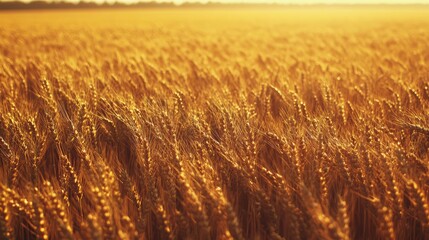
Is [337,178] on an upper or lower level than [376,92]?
A: lower

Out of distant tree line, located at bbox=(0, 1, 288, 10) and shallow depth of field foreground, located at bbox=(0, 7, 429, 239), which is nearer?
shallow depth of field foreground, located at bbox=(0, 7, 429, 239)

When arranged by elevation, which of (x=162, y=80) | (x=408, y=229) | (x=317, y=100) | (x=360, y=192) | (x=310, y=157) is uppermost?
(x=162, y=80)

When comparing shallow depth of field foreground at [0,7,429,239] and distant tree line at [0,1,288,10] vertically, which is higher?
distant tree line at [0,1,288,10]

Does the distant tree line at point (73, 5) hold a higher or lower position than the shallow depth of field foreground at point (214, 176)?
higher

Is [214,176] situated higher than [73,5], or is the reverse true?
[73,5]

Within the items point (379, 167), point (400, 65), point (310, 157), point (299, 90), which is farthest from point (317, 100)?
point (400, 65)

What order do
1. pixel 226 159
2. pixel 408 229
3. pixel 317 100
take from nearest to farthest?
pixel 408 229 < pixel 226 159 < pixel 317 100

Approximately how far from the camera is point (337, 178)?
128 centimetres

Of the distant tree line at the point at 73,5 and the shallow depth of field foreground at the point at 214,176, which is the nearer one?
the shallow depth of field foreground at the point at 214,176

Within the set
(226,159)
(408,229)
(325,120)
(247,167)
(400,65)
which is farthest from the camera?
(400,65)

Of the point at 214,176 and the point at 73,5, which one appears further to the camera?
the point at 73,5

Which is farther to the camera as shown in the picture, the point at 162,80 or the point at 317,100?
the point at 162,80

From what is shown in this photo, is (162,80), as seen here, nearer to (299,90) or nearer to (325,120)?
(299,90)

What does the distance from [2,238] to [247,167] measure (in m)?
0.73
